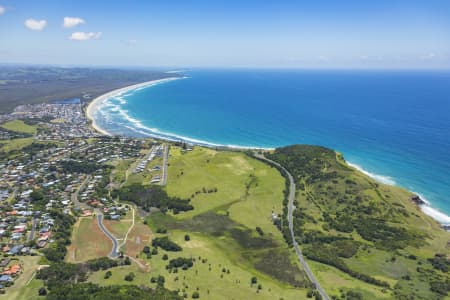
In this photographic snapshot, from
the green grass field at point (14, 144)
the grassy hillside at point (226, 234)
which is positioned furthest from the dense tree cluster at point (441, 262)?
the green grass field at point (14, 144)

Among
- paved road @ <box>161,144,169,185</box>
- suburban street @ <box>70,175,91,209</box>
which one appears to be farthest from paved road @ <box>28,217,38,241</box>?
paved road @ <box>161,144,169,185</box>

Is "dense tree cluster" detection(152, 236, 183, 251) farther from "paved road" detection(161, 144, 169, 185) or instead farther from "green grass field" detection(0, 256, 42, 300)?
"paved road" detection(161, 144, 169, 185)

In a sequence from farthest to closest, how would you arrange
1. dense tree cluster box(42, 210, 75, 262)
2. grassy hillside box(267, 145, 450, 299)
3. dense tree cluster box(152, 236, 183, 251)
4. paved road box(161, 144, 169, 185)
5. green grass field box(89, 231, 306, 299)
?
paved road box(161, 144, 169, 185) → dense tree cluster box(152, 236, 183, 251) → dense tree cluster box(42, 210, 75, 262) → grassy hillside box(267, 145, 450, 299) → green grass field box(89, 231, 306, 299)

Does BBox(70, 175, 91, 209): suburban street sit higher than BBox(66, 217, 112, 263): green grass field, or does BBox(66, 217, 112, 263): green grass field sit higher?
BBox(70, 175, 91, 209): suburban street

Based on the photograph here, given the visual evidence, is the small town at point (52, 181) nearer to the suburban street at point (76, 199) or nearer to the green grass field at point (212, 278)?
the suburban street at point (76, 199)

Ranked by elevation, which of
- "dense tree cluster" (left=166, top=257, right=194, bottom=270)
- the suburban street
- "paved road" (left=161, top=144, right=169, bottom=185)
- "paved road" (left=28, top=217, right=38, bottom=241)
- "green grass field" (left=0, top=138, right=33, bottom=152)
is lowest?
"dense tree cluster" (left=166, top=257, right=194, bottom=270)

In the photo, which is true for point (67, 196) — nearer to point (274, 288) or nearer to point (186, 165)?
point (186, 165)

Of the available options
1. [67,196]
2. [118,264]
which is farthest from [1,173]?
[118,264]

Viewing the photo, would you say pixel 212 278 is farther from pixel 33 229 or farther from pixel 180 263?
pixel 33 229

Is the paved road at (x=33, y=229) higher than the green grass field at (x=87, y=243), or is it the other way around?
the paved road at (x=33, y=229)
